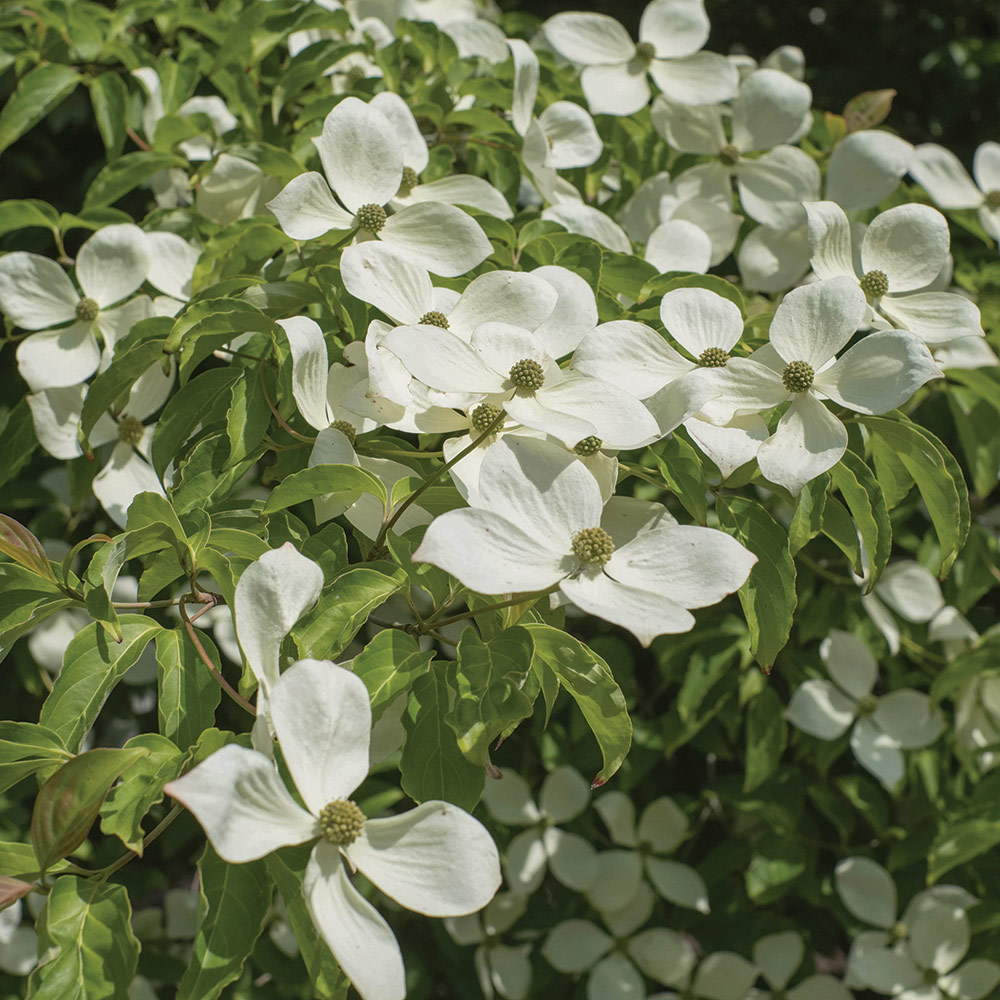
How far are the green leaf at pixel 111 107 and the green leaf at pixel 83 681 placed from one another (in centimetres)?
79

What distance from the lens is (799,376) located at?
83cm

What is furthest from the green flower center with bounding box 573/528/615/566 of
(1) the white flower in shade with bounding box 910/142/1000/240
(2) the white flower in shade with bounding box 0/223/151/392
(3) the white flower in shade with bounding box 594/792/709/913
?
(1) the white flower in shade with bounding box 910/142/1000/240

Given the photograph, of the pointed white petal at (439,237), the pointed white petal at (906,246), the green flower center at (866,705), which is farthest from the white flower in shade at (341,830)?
the green flower center at (866,705)

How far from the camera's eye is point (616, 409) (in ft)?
2.49

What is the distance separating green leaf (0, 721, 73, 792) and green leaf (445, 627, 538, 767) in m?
0.28

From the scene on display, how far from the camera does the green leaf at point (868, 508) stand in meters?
0.84

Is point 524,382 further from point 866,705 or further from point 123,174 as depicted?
point 866,705

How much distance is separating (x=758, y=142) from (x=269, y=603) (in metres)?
Result: 1.01

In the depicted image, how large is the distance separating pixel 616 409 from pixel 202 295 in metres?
0.43

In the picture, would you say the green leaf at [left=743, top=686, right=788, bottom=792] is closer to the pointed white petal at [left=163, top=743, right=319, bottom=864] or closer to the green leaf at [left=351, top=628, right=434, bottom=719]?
the green leaf at [left=351, top=628, right=434, bottom=719]

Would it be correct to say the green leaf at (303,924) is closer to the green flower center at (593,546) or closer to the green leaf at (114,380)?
the green flower center at (593,546)

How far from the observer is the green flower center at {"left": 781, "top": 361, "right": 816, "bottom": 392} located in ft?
2.71

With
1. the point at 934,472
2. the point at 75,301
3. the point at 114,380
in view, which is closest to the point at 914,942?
the point at 934,472

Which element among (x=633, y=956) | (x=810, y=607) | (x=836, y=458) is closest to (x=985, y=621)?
(x=810, y=607)
